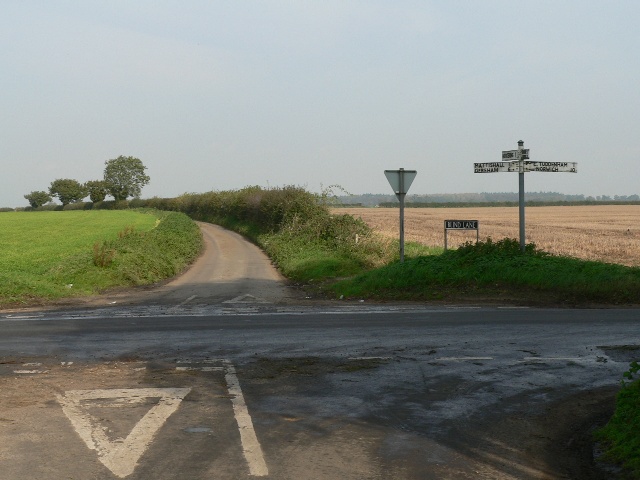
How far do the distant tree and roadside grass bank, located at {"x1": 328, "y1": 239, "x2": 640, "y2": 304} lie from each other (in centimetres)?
13627

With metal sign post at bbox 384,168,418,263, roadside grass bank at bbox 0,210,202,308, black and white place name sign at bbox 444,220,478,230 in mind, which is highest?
metal sign post at bbox 384,168,418,263

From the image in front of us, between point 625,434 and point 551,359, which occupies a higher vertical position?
point 625,434

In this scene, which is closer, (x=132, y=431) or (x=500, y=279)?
(x=132, y=431)

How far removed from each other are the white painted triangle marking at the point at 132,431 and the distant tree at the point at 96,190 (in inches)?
5789

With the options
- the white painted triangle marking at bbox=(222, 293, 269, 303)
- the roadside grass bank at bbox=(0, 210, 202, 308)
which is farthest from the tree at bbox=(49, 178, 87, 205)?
the white painted triangle marking at bbox=(222, 293, 269, 303)

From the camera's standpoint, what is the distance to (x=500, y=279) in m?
19.3

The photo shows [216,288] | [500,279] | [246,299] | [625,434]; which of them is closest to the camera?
[625,434]

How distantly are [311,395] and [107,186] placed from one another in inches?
6038

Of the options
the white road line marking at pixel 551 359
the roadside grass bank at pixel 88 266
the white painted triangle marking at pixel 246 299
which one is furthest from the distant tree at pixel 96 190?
the white road line marking at pixel 551 359

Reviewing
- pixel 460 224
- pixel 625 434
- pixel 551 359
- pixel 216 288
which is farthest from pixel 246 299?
pixel 625 434

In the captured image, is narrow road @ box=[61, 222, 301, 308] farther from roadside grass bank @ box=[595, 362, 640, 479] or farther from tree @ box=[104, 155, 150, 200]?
tree @ box=[104, 155, 150, 200]

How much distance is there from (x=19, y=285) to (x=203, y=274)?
9.32 m

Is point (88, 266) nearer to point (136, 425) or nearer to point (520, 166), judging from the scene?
point (520, 166)

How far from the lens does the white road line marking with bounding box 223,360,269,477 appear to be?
611cm
